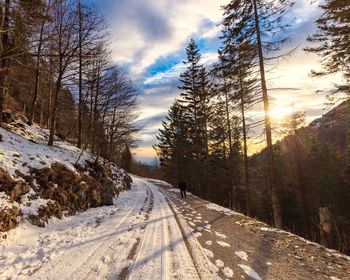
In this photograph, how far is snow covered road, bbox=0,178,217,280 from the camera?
4.90 metres

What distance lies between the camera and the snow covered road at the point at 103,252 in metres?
4.90

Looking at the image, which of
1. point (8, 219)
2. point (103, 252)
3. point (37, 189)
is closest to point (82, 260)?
point (103, 252)

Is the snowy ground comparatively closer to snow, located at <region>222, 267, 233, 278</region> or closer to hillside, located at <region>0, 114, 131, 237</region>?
snow, located at <region>222, 267, 233, 278</region>

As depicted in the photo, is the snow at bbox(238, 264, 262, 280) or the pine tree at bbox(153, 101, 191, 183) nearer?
the snow at bbox(238, 264, 262, 280)

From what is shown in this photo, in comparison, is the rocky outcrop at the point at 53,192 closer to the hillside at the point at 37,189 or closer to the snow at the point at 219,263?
the hillside at the point at 37,189

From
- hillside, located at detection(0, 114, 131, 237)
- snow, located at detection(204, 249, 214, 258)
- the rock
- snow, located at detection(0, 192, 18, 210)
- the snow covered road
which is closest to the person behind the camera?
the snow covered road

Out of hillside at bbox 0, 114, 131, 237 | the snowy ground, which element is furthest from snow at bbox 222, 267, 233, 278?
hillside at bbox 0, 114, 131, 237

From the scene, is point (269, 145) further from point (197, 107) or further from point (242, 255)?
point (197, 107)

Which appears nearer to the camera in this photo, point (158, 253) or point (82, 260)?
point (82, 260)

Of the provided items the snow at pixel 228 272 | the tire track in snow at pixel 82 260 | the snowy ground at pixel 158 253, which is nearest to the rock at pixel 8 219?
the snowy ground at pixel 158 253

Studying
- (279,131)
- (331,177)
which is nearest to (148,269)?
(279,131)

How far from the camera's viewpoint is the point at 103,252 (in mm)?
6070

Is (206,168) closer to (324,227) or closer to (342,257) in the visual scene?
(324,227)

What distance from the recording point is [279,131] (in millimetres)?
12820
